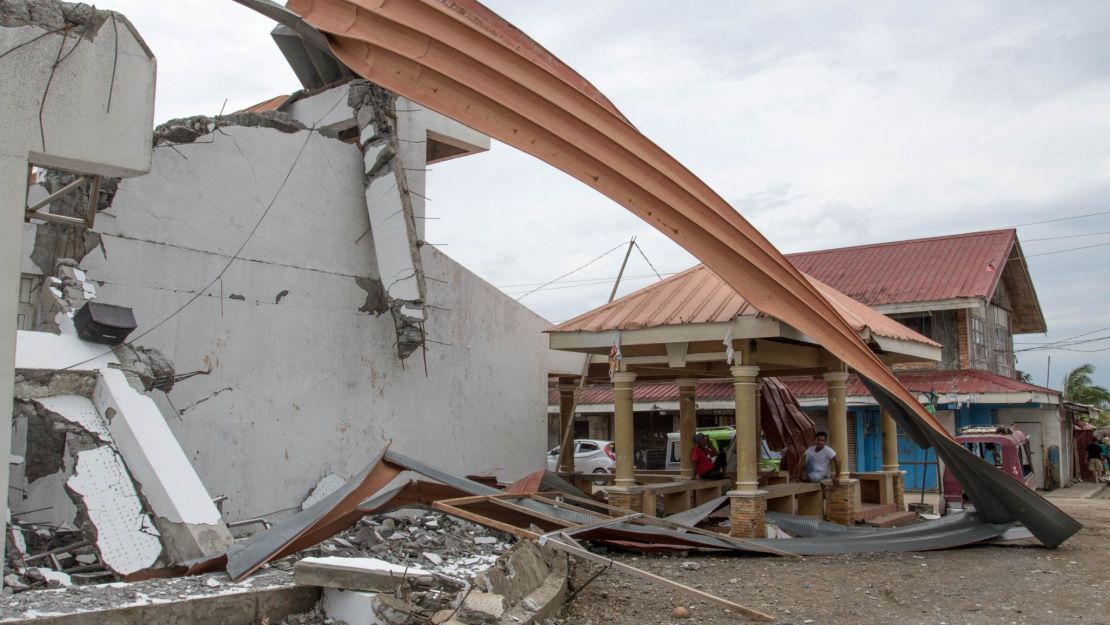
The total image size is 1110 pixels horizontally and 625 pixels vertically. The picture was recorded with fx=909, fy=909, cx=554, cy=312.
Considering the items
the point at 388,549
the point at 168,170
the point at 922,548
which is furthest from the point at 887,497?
the point at 168,170

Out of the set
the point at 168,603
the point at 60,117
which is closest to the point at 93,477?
the point at 168,603

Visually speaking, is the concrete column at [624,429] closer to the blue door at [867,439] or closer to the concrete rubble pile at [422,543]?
the concrete rubble pile at [422,543]

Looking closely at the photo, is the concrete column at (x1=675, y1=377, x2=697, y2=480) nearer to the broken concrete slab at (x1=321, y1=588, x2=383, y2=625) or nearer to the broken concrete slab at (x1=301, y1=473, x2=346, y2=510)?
the broken concrete slab at (x1=301, y1=473, x2=346, y2=510)

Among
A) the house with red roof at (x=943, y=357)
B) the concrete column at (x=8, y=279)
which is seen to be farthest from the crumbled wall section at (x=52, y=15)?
the house with red roof at (x=943, y=357)

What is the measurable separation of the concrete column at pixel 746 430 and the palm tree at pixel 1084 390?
30636mm

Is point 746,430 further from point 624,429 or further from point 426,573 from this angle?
point 426,573

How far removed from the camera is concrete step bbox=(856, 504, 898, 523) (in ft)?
45.6

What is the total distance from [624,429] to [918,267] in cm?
1602

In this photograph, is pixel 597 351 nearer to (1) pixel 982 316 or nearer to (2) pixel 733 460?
(2) pixel 733 460

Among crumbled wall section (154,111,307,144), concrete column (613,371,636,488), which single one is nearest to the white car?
concrete column (613,371,636,488)

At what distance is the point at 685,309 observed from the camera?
12070 millimetres

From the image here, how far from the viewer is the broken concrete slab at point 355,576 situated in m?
5.52

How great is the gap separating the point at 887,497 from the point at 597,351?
237 inches

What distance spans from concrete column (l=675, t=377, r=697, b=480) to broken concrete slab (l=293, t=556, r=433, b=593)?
9537 mm
